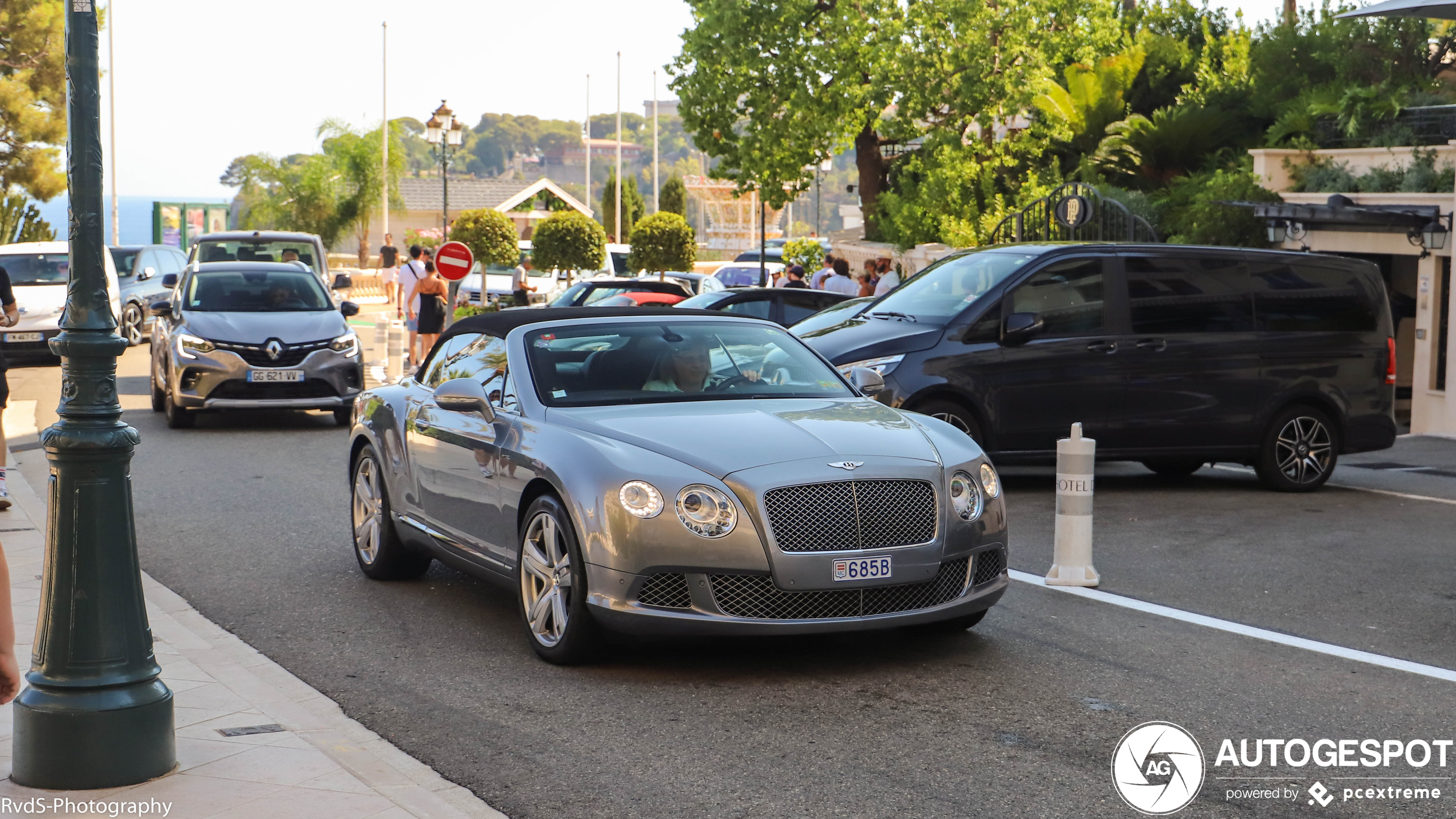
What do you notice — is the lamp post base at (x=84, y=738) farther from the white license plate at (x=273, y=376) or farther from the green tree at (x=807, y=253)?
the green tree at (x=807, y=253)

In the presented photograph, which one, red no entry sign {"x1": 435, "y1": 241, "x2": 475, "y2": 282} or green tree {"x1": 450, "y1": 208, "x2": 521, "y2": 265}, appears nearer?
red no entry sign {"x1": 435, "y1": 241, "x2": 475, "y2": 282}

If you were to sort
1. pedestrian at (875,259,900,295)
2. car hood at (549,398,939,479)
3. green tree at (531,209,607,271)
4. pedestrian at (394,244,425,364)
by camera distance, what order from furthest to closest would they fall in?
green tree at (531,209,607,271)
pedestrian at (394,244,425,364)
pedestrian at (875,259,900,295)
car hood at (549,398,939,479)

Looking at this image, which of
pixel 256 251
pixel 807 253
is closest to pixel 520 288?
pixel 807 253

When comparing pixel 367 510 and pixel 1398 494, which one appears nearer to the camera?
pixel 367 510

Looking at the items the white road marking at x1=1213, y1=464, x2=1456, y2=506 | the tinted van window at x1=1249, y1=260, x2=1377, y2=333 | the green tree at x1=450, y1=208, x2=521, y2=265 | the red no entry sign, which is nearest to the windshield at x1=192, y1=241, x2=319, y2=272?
the red no entry sign

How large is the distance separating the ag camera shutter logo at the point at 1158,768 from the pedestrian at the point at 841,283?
54.6 feet

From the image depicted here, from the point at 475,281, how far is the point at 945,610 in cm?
3763

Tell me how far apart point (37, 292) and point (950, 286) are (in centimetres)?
1698

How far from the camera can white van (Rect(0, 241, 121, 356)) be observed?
2358cm

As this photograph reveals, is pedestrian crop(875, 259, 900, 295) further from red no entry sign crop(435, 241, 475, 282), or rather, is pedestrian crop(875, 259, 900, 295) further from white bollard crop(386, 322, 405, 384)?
white bollard crop(386, 322, 405, 384)

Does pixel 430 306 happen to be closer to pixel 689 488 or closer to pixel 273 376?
pixel 273 376

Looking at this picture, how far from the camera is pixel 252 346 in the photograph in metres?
15.8

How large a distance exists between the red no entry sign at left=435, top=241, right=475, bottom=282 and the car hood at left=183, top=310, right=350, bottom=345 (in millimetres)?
5263

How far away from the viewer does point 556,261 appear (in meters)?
42.5
